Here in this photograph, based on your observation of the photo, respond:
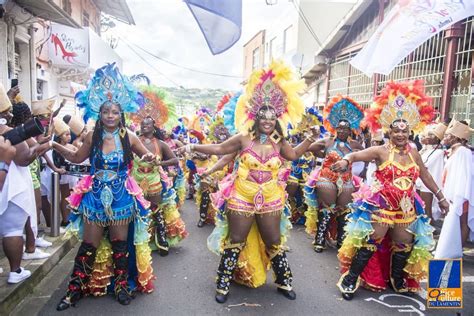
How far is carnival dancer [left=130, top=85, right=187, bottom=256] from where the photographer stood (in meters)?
5.54

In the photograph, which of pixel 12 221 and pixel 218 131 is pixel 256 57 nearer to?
pixel 218 131

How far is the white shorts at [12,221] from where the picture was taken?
12.6 feet

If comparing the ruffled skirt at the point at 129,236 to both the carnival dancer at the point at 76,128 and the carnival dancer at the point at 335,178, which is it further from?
the carnival dancer at the point at 335,178

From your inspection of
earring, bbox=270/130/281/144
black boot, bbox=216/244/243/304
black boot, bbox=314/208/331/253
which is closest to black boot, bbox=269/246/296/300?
black boot, bbox=216/244/243/304

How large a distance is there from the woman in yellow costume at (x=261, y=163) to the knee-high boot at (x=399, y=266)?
3.97 feet

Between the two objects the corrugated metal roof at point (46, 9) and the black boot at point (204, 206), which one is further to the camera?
the corrugated metal roof at point (46, 9)

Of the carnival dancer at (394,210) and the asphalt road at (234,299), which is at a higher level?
the carnival dancer at (394,210)

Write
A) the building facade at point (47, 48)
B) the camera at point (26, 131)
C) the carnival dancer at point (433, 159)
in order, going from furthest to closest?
the building facade at point (47, 48)
the carnival dancer at point (433, 159)
the camera at point (26, 131)

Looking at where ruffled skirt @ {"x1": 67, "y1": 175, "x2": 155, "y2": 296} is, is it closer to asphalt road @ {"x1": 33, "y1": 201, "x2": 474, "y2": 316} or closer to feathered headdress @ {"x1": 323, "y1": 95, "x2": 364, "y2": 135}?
asphalt road @ {"x1": 33, "y1": 201, "x2": 474, "y2": 316}

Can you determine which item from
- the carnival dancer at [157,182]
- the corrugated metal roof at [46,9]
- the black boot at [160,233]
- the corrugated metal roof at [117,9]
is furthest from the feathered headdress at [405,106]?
the corrugated metal roof at [117,9]

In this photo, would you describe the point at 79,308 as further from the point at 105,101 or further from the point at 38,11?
the point at 38,11

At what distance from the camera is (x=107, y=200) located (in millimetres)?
3818

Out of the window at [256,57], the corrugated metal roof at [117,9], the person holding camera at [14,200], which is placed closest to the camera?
the person holding camera at [14,200]

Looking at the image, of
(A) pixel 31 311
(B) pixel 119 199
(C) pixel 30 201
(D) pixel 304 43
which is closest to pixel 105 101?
(B) pixel 119 199
